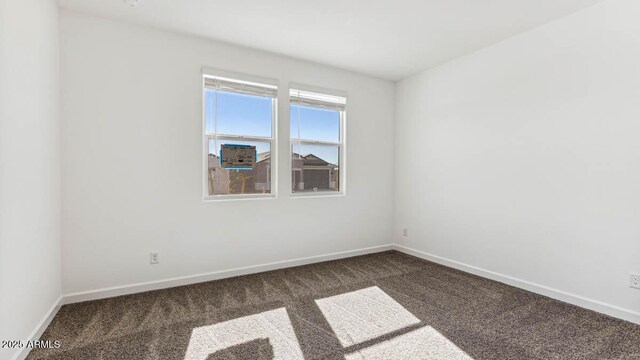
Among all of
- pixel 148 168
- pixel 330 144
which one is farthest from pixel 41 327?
pixel 330 144

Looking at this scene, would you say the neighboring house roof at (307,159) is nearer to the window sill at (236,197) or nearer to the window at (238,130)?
the window at (238,130)

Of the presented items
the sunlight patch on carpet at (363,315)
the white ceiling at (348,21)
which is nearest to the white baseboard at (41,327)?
the sunlight patch on carpet at (363,315)

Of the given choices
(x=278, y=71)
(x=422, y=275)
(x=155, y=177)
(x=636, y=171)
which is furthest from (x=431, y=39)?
(x=155, y=177)

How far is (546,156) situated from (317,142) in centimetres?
263

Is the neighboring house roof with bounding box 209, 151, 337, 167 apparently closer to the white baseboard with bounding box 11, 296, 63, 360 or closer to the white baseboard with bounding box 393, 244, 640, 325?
the white baseboard with bounding box 393, 244, 640, 325

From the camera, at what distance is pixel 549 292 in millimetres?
2949

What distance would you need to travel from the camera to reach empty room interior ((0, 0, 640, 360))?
215cm

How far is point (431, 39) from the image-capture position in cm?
335

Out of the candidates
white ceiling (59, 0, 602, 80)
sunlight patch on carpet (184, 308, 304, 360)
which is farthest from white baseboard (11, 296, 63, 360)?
white ceiling (59, 0, 602, 80)

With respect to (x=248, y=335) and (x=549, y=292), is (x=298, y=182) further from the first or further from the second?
(x=549, y=292)

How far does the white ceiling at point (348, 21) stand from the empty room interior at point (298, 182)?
0.09 ft

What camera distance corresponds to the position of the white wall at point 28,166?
68.7 inches

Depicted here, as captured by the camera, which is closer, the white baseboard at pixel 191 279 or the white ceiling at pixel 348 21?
the white ceiling at pixel 348 21

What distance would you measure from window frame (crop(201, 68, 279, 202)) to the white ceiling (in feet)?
1.26
